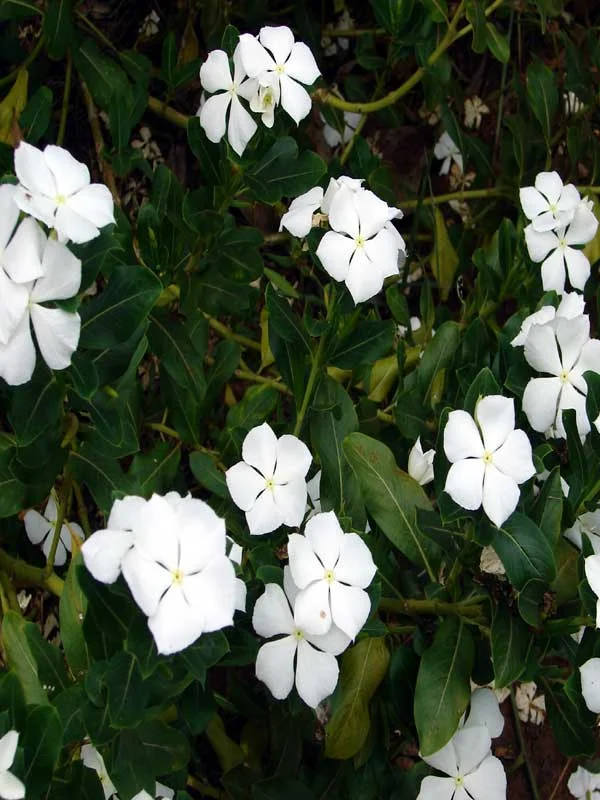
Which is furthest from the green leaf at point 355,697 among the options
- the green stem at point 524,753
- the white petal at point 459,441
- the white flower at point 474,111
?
the white flower at point 474,111

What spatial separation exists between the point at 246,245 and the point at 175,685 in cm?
70

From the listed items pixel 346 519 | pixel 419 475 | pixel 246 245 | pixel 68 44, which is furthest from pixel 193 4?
pixel 346 519

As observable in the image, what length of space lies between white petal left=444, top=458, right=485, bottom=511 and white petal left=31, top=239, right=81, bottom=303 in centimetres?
44

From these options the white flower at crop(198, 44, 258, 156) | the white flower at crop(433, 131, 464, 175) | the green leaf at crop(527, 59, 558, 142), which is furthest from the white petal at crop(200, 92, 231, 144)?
the white flower at crop(433, 131, 464, 175)

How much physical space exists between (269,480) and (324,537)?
13 cm

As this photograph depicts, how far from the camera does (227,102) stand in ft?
4.24

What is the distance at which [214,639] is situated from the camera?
955 mm

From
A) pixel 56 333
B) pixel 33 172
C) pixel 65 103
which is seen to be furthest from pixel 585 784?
pixel 65 103

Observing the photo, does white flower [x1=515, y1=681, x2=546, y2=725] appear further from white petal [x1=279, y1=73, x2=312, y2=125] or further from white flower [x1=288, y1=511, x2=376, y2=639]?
white petal [x1=279, y1=73, x2=312, y2=125]

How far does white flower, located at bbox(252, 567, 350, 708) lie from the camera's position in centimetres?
110

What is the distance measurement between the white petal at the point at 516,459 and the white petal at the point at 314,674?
28 centimetres

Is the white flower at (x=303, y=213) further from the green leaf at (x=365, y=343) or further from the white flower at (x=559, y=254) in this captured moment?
the white flower at (x=559, y=254)

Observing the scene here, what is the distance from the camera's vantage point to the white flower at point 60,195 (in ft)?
2.99

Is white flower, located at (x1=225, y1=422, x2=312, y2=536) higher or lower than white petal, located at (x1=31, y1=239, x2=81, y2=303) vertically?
lower
